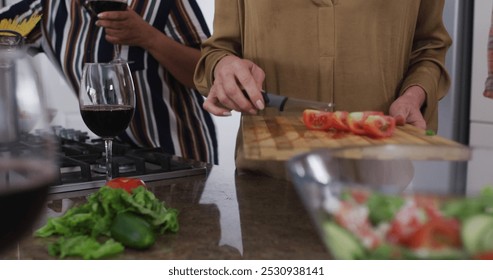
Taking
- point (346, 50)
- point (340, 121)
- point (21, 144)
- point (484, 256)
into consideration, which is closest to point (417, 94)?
point (346, 50)

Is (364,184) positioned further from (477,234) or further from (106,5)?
(106,5)

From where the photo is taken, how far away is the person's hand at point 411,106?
1.06 m

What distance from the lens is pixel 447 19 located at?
228 cm

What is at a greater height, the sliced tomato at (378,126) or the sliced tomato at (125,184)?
the sliced tomato at (378,126)

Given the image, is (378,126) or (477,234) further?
(378,126)

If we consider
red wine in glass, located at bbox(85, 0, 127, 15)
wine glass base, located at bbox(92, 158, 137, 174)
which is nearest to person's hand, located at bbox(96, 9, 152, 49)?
red wine in glass, located at bbox(85, 0, 127, 15)

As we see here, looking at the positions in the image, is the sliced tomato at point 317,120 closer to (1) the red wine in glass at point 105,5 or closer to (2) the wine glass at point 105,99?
(2) the wine glass at point 105,99

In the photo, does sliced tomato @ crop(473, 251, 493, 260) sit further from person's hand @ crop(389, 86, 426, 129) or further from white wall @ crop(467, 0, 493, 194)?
white wall @ crop(467, 0, 493, 194)

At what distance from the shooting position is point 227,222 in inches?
30.9

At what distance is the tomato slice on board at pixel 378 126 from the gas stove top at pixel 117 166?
376 mm

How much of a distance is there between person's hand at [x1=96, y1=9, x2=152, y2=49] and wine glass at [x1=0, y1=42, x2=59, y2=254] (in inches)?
45.9

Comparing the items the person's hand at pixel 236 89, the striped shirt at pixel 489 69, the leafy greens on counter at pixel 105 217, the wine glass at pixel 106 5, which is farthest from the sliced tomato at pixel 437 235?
the striped shirt at pixel 489 69

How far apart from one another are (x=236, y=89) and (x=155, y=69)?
28.9 inches

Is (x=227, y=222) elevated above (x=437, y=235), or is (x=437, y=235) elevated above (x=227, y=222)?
Result: (x=437, y=235)
